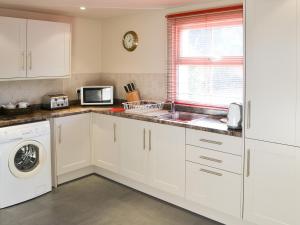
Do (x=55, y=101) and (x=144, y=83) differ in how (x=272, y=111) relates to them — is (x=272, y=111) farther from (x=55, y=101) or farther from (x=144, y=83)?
(x=55, y=101)

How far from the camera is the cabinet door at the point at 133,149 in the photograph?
3363 mm

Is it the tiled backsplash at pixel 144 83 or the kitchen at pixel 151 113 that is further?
the tiled backsplash at pixel 144 83

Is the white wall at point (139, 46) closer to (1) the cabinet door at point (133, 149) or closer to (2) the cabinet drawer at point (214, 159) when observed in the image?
(1) the cabinet door at point (133, 149)

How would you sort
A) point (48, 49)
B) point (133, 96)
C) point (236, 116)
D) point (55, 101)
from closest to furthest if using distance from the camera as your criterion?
point (236, 116) < point (48, 49) < point (55, 101) < point (133, 96)

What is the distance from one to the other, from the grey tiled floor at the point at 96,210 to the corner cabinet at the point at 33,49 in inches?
55.1

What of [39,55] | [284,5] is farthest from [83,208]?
[284,5]

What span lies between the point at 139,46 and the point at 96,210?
2.11 meters

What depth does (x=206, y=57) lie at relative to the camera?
11.1ft

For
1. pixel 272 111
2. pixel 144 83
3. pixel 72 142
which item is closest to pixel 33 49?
pixel 72 142

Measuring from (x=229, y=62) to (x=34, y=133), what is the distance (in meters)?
2.16

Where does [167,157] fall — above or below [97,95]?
below

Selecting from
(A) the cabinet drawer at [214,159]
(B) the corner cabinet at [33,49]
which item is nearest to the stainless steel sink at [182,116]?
(A) the cabinet drawer at [214,159]

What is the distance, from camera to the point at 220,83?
3.29m

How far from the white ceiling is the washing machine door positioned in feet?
4.84
